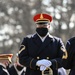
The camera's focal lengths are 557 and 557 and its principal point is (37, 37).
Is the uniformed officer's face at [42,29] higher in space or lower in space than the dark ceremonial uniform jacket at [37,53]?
higher

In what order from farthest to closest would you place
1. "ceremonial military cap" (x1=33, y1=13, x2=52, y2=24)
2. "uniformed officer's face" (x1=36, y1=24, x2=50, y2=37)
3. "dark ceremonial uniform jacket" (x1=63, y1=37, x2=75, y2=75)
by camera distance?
"ceremonial military cap" (x1=33, y1=13, x2=52, y2=24) < "uniformed officer's face" (x1=36, y1=24, x2=50, y2=37) < "dark ceremonial uniform jacket" (x1=63, y1=37, x2=75, y2=75)

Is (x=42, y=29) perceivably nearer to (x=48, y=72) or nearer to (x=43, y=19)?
(x=43, y=19)

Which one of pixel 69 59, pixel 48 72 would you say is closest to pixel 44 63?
pixel 48 72

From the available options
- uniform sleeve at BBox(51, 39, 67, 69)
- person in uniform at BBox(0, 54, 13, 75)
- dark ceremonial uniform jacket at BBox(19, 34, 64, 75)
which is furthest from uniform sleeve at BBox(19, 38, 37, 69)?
person in uniform at BBox(0, 54, 13, 75)

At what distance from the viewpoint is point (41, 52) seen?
987 centimetres

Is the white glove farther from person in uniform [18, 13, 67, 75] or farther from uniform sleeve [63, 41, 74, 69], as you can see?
uniform sleeve [63, 41, 74, 69]

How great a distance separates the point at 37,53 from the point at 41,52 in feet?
0.24

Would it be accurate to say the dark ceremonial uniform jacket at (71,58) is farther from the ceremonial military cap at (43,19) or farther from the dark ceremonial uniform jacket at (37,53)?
the ceremonial military cap at (43,19)

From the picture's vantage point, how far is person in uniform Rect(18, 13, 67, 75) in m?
9.79

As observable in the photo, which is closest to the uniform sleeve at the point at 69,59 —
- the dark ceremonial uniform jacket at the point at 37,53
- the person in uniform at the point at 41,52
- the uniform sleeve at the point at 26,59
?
the person in uniform at the point at 41,52

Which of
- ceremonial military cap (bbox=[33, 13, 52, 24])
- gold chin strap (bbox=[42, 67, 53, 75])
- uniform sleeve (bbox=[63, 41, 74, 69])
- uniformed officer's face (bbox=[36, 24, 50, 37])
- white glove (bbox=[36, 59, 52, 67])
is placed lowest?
gold chin strap (bbox=[42, 67, 53, 75])

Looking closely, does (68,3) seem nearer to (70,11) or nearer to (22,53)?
(70,11)

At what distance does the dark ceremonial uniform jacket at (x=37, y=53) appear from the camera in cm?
980

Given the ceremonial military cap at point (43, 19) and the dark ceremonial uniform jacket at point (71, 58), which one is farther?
the ceremonial military cap at point (43, 19)
